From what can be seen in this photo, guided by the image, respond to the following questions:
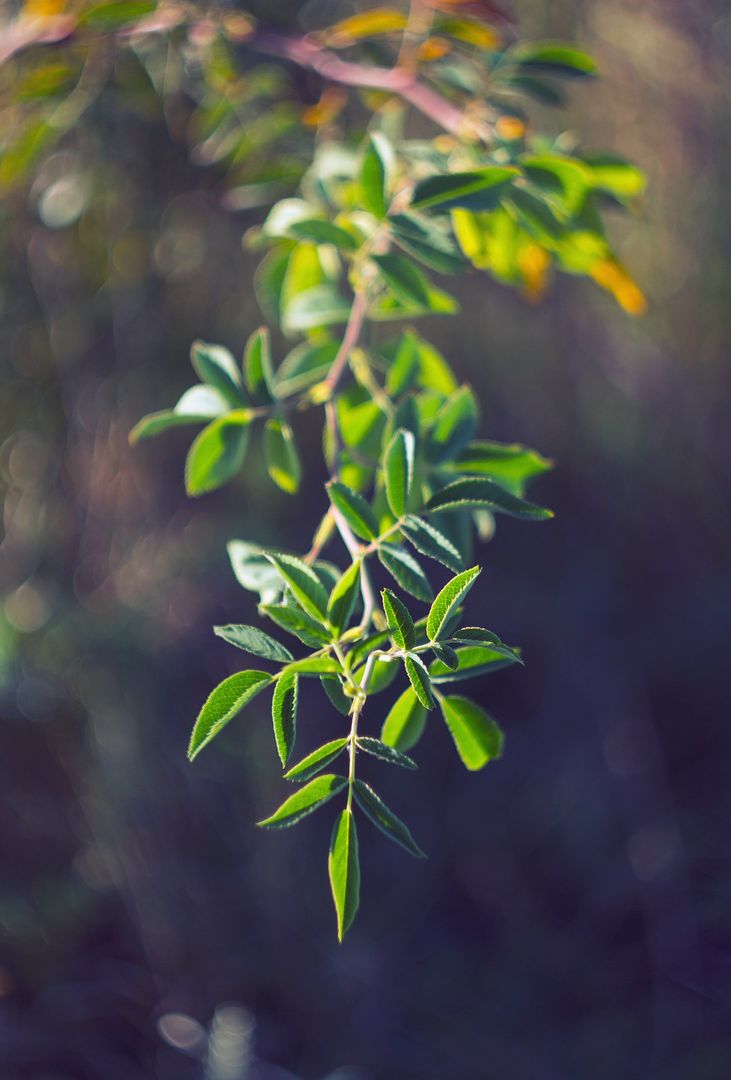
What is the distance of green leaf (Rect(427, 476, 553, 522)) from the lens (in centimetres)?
36

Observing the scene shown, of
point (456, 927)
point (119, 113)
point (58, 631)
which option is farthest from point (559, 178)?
point (456, 927)

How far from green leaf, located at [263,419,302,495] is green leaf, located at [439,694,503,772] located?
0.49 ft

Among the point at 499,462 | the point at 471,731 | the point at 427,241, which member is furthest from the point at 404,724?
A: the point at 427,241

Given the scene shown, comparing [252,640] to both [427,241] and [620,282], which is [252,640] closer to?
[427,241]

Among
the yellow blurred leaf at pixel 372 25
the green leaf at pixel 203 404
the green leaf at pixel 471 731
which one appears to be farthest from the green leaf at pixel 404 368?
the yellow blurred leaf at pixel 372 25

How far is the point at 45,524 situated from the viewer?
4.02 feet

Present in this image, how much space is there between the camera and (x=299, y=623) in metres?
0.34

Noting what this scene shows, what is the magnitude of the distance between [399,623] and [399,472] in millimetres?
84

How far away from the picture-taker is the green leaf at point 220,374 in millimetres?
459

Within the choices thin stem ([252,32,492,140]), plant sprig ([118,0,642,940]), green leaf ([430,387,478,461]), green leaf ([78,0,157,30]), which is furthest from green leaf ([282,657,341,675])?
green leaf ([78,0,157,30])

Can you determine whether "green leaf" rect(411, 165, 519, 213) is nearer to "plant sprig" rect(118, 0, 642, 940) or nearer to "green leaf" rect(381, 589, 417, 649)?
"plant sprig" rect(118, 0, 642, 940)

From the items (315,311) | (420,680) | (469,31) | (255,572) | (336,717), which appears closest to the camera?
(420,680)

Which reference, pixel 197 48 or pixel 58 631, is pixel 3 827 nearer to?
pixel 58 631

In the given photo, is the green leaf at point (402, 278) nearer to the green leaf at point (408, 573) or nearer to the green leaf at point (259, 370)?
the green leaf at point (259, 370)
